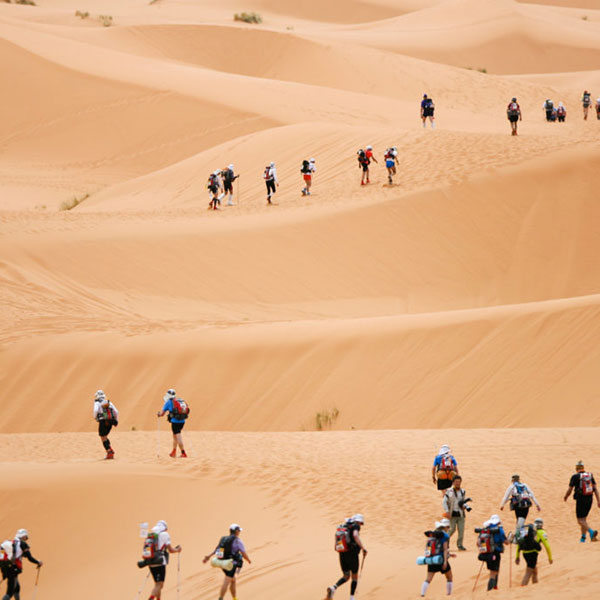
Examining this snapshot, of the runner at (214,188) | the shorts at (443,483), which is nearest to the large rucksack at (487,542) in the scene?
the shorts at (443,483)

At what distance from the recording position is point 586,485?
1393 cm

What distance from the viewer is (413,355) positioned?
22312mm

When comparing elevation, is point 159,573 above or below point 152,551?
below

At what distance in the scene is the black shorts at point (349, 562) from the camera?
1180 cm

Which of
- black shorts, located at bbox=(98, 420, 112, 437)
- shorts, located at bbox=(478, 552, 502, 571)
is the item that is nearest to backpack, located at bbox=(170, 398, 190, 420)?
black shorts, located at bbox=(98, 420, 112, 437)

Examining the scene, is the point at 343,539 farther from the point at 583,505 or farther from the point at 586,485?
the point at 586,485

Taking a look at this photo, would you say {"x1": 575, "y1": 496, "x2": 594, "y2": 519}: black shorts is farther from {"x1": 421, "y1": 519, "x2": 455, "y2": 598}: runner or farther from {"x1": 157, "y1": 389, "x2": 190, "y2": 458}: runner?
{"x1": 157, "y1": 389, "x2": 190, "y2": 458}: runner

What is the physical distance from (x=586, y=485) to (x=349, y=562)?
3603 mm

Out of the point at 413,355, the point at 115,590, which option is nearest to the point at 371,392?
the point at 413,355

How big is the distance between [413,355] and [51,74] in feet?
103

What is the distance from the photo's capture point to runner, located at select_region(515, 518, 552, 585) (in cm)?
1141

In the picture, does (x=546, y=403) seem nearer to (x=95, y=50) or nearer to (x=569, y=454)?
(x=569, y=454)

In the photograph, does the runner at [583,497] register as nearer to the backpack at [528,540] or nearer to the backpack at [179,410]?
the backpack at [528,540]

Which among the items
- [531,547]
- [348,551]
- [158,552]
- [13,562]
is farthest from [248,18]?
[531,547]
